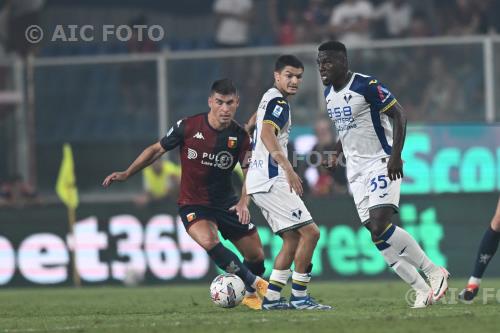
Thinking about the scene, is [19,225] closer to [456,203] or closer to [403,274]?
[456,203]

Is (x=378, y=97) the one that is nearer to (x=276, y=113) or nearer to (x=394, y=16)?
(x=276, y=113)

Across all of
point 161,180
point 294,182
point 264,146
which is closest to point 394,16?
point 161,180

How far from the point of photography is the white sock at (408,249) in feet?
36.3

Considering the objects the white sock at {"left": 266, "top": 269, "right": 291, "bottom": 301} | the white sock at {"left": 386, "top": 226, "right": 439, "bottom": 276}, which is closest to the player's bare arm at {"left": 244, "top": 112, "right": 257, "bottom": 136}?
the white sock at {"left": 266, "top": 269, "right": 291, "bottom": 301}

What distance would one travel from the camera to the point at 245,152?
1200cm

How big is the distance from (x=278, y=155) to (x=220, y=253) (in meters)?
1.37

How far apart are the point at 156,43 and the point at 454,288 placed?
8.29 meters

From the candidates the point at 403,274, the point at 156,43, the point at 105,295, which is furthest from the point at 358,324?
the point at 156,43

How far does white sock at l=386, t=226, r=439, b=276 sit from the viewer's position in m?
11.1

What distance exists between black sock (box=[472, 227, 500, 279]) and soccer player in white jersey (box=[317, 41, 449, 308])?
0.47 m

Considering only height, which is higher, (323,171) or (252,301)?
(323,171)

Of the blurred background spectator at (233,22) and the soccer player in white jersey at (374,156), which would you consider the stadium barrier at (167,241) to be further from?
the soccer player in white jersey at (374,156)

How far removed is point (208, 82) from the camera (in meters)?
19.3

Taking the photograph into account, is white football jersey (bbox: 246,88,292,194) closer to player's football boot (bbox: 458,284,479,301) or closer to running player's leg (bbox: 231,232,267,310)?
running player's leg (bbox: 231,232,267,310)
